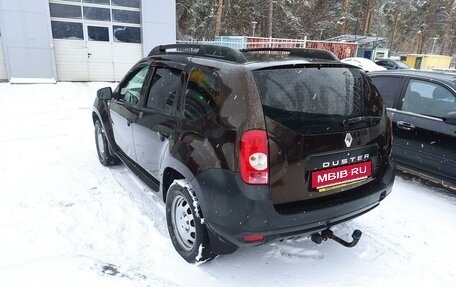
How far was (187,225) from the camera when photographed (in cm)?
282

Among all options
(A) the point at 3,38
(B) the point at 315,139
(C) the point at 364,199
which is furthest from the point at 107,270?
(A) the point at 3,38

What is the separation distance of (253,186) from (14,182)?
356 centimetres

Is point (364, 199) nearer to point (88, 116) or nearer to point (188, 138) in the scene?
point (188, 138)

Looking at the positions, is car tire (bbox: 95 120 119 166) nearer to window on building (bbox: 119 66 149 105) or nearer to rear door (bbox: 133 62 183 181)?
window on building (bbox: 119 66 149 105)

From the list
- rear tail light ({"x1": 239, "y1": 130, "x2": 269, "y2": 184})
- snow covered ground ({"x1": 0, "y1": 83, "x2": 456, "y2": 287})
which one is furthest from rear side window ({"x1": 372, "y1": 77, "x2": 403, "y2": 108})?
rear tail light ({"x1": 239, "y1": 130, "x2": 269, "y2": 184})

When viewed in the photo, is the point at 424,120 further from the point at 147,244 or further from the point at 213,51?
the point at 147,244

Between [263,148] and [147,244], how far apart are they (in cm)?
154

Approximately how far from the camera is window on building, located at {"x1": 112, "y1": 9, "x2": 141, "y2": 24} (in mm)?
13969

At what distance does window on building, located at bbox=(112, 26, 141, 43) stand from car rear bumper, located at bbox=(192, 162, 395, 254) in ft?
44.0

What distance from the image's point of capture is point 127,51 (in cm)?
1462

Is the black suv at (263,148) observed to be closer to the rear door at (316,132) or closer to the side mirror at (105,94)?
the rear door at (316,132)

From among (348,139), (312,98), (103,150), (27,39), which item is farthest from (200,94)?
(27,39)

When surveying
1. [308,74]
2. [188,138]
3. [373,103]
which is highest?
[308,74]

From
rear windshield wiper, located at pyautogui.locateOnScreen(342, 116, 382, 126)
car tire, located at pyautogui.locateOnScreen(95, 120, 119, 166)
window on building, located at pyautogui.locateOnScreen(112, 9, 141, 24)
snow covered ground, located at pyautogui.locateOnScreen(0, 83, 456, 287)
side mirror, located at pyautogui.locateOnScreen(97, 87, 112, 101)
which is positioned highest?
window on building, located at pyautogui.locateOnScreen(112, 9, 141, 24)
